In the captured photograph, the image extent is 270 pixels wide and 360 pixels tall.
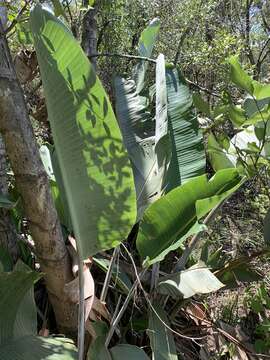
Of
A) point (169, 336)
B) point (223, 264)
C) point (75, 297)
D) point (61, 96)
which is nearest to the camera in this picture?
point (61, 96)

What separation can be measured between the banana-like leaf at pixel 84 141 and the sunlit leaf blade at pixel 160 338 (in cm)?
47

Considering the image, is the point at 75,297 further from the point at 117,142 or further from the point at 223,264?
the point at 223,264

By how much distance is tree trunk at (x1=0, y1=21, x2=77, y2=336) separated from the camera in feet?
4.28

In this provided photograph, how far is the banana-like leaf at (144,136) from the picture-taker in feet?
5.74

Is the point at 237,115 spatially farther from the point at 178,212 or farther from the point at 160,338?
the point at 160,338

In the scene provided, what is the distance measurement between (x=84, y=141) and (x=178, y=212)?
1.65 feet

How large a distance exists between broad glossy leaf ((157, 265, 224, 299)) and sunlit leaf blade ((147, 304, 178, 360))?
4.2 inches

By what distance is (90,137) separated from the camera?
134 centimetres

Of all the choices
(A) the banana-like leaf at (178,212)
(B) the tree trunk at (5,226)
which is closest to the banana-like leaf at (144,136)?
(A) the banana-like leaf at (178,212)

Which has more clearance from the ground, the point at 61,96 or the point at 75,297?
the point at 61,96

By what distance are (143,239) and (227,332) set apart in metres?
0.78

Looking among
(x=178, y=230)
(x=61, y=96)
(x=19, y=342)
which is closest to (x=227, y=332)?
(x=178, y=230)

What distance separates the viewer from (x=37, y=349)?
4.70 feet

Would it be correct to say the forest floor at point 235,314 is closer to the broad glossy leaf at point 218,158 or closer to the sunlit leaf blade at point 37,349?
the broad glossy leaf at point 218,158
